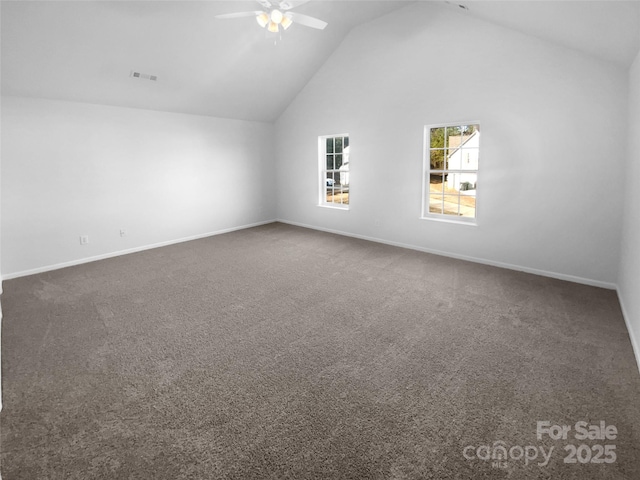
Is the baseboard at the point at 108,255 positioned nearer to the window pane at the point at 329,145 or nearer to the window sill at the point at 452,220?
the window pane at the point at 329,145

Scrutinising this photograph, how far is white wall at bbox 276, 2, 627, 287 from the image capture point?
3.72 meters

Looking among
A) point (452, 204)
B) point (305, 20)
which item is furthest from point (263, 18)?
point (452, 204)

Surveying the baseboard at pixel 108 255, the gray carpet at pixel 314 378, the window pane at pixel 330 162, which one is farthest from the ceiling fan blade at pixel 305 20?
the baseboard at pixel 108 255

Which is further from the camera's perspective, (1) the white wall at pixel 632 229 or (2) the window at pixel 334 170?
(2) the window at pixel 334 170

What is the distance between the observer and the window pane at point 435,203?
5305 millimetres

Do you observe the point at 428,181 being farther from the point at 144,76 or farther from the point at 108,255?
the point at 108,255

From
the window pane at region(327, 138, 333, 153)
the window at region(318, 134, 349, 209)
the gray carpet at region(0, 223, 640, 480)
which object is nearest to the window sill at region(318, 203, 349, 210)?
the window at region(318, 134, 349, 209)

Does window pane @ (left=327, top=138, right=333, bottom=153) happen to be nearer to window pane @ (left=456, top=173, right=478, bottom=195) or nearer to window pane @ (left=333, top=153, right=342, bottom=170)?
window pane @ (left=333, top=153, right=342, bottom=170)

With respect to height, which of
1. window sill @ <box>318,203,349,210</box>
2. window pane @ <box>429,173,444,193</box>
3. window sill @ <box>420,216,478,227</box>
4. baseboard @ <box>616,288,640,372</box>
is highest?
window pane @ <box>429,173,444,193</box>

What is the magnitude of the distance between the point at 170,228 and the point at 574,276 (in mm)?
6314

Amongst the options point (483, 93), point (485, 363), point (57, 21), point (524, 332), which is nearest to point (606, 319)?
→ point (524, 332)

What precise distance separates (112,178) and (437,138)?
5186 mm

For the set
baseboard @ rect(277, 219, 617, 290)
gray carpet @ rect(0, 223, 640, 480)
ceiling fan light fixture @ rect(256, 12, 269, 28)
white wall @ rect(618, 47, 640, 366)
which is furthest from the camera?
baseboard @ rect(277, 219, 617, 290)

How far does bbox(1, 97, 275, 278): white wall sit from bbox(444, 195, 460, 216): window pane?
167 inches
